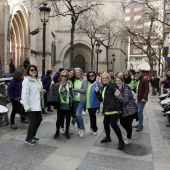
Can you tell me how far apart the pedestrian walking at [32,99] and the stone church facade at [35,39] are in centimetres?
1181

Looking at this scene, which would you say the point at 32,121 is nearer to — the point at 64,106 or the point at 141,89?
the point at 64,106

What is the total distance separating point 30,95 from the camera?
5.20 meters

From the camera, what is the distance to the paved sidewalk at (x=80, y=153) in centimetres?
431

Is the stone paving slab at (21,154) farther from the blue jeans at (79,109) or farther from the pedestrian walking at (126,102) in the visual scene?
the pedestrian walking at (126,102)

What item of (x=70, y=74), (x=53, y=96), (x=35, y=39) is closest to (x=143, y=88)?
(x=70, y=74)

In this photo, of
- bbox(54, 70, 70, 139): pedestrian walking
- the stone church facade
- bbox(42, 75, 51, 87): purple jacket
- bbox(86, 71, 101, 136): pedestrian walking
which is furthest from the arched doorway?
bbox(54, 70, 70, 139): pedestrian walking

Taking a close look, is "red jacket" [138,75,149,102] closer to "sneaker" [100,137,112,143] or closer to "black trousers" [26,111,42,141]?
"sneaker" [100,137,112,143]

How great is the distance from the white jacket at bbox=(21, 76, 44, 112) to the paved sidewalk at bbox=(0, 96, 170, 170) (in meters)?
0.90

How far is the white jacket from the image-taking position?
5.09m

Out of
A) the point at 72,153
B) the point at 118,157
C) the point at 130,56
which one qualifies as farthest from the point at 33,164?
the point at 130,56

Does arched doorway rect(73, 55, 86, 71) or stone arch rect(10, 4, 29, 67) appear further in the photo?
arched doorway rect(73, 55, 86, 71)

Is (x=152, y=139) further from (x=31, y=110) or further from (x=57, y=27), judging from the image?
(x=57, y=27)

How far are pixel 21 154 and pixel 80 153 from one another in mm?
1200

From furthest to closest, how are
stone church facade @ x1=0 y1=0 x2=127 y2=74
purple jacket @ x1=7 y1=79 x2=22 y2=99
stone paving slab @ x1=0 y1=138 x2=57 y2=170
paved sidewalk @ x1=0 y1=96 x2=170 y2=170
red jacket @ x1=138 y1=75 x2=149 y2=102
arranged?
stone church facade @ x1=0 y1=0 x2=127 y2=74 < red jacket @ x1=138 y1=75 x2=149 y2=102 < purple jacket @ x1=7 y1=79 x2=22 y2=99 < paved sidewalk @ x1=0 y1=96 x2=170 y2=170 < stone paving slab @ x1=0 y1=138 x2=57 y2=170
